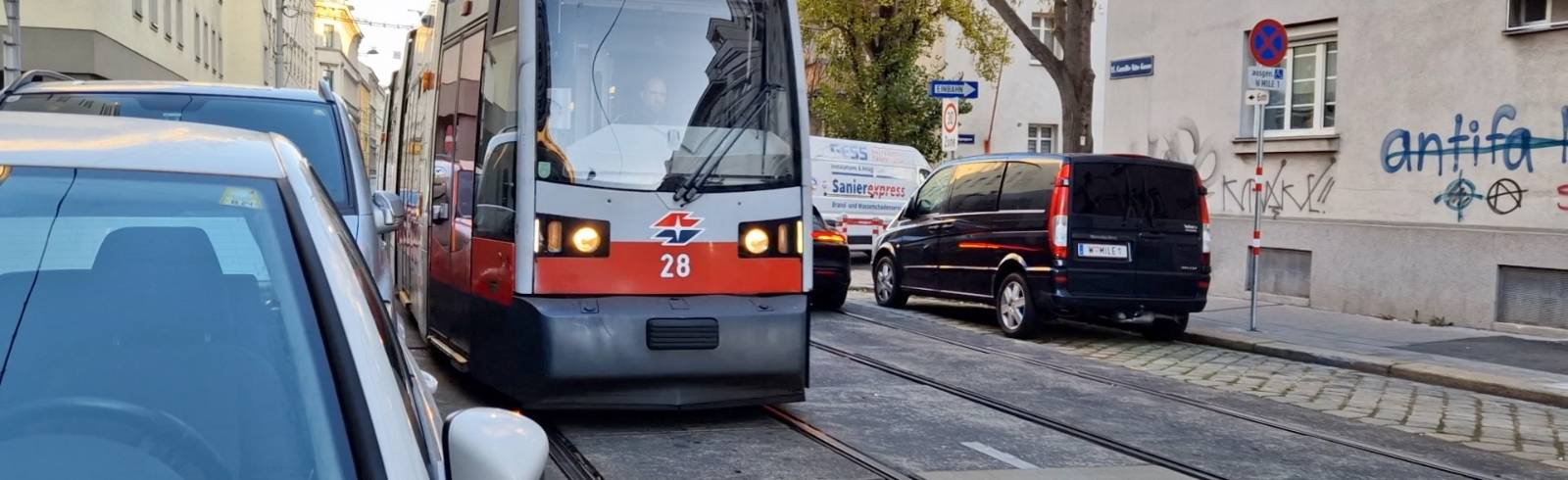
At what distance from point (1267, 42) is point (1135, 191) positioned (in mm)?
1957

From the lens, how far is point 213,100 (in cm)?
787

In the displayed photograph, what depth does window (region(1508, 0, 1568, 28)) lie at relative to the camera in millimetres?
13094

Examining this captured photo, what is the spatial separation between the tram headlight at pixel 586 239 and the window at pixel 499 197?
0.31 m

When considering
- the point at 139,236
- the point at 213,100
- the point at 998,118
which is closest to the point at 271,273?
the point at 139,236

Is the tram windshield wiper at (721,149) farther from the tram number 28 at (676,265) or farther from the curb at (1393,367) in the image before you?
the curb at (1393,367)

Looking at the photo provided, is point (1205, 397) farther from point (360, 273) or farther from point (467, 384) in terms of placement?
point (360, 273)

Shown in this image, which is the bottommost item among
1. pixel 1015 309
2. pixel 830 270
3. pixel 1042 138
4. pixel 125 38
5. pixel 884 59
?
pixel 1015 309

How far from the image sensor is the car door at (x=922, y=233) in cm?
1438

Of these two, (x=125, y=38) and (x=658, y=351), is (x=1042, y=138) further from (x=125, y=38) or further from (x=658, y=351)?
(x=658, y=351)

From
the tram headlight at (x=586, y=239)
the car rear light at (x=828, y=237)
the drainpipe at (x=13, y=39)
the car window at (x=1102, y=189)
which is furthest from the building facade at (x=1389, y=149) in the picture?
the drainpipe at (x=13, y=39)

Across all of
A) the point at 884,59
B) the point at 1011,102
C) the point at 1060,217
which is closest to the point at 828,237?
the point at 1060,217

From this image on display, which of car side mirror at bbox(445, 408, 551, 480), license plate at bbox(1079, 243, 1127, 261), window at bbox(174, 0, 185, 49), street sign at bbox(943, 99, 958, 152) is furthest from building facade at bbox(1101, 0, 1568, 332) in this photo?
window at bbox(174, 0, 185, 49)

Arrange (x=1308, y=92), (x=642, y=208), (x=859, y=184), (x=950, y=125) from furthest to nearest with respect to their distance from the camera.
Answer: (x=859, y=184), (x=950, y=125), (x=1308, y=92), (x=642, y=208)

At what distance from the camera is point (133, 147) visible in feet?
7.55
